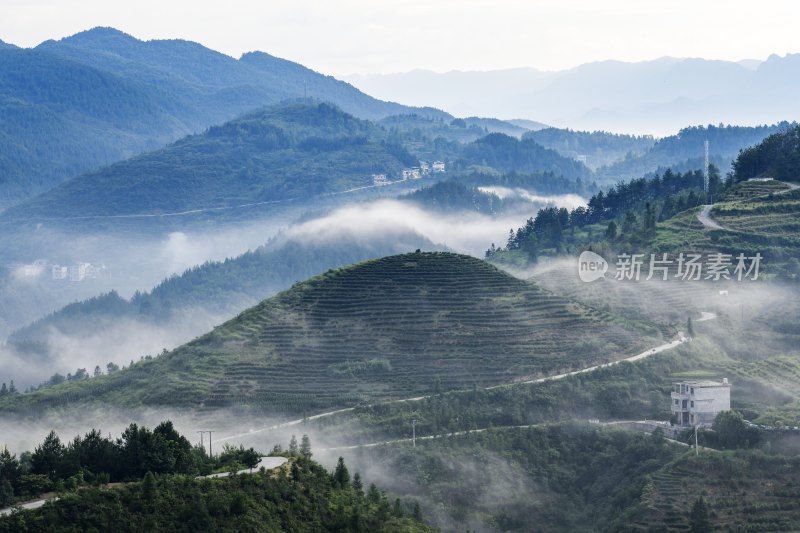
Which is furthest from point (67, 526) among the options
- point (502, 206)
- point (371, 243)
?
point (502, 206)

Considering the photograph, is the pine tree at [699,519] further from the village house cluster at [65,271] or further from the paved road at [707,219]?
the village house cluster at [65,271]

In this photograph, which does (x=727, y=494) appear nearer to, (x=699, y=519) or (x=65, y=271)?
(x=699, y=519)

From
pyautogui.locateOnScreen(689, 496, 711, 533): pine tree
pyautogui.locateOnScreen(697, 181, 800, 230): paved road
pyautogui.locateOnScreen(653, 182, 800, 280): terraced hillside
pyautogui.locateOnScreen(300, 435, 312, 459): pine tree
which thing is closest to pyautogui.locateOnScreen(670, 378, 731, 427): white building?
pyautogui.locateOnScreen(689, 496, 711, 533): pine tree

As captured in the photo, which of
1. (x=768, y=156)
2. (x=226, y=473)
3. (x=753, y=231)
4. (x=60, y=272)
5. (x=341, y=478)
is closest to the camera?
(x=226, y=473)

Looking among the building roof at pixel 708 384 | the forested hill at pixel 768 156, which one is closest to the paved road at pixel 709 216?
the forested hill at pixel 768 156

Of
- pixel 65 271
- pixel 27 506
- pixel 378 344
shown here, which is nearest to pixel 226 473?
pixel 27 506
